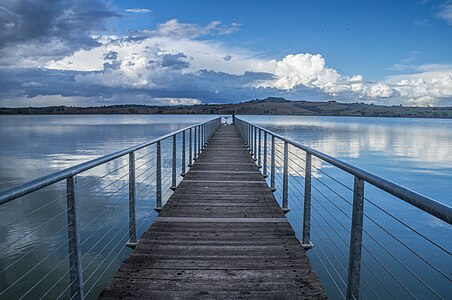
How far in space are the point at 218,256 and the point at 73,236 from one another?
1475 millimetres

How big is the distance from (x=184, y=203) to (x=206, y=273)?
234 cm

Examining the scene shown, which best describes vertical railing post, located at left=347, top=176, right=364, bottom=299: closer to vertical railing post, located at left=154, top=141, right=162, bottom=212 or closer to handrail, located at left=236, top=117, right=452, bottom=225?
handrail, located at left=236, top=117, right=452, bottom=225

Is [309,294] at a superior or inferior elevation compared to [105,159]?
inferior

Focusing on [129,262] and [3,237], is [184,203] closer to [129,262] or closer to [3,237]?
[129,262]

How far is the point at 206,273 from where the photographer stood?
304 cm

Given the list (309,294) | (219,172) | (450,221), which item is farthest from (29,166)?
(450,221)

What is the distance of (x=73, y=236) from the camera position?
2.35 m

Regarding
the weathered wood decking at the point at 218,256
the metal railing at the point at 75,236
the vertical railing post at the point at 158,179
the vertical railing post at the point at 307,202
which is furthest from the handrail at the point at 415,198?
the vertical railing post at the point at 158,179

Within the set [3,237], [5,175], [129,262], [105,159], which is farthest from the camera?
[5,175]

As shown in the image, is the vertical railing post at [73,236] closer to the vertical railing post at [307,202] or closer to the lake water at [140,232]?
the lake water at [140,232]

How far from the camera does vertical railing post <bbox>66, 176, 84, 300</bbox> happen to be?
2.34 m

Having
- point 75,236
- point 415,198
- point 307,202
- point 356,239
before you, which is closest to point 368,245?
point 307,202

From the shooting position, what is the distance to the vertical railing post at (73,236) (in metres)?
2.34

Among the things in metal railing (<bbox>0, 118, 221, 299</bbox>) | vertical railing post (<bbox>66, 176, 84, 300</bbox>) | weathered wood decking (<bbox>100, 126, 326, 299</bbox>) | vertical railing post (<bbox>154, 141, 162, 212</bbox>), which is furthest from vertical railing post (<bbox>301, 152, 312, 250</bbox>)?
vertical railing post (<bbox>66, 176, 84, 300</bbox>)
